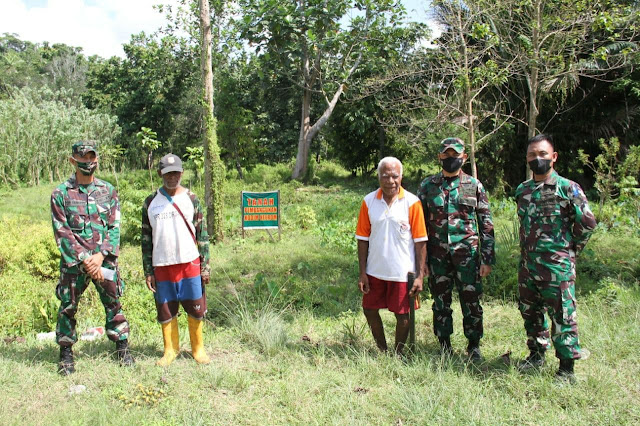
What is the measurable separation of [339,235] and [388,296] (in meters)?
5.32

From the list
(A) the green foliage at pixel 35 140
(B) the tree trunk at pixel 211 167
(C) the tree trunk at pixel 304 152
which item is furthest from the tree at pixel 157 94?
(B) the tree trunk at pixel 211 167

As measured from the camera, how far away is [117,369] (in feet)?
12.6

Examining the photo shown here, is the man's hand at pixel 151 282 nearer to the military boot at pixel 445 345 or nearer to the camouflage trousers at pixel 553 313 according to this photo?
the military boot at pixel 445 345

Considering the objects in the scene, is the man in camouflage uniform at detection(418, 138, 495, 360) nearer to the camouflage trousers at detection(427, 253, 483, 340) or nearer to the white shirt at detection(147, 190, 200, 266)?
the camouflage trousers at detection(427, 253, 483, 340)

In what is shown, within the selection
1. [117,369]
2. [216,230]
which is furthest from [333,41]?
[117,369]

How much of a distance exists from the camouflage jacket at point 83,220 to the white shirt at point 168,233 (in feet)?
1.21

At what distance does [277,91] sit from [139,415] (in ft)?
71.0

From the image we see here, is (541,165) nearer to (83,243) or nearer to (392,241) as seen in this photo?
(392,241)

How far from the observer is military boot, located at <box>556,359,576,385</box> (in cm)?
338

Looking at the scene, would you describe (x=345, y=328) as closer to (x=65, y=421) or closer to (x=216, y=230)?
(x=65, y=421)

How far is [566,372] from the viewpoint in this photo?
342cm

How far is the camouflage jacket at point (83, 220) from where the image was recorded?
376cm

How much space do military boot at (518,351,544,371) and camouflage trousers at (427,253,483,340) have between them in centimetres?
40

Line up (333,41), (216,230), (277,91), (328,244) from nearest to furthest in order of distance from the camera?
(328,244), (216,230), (333,41), (277,91)
